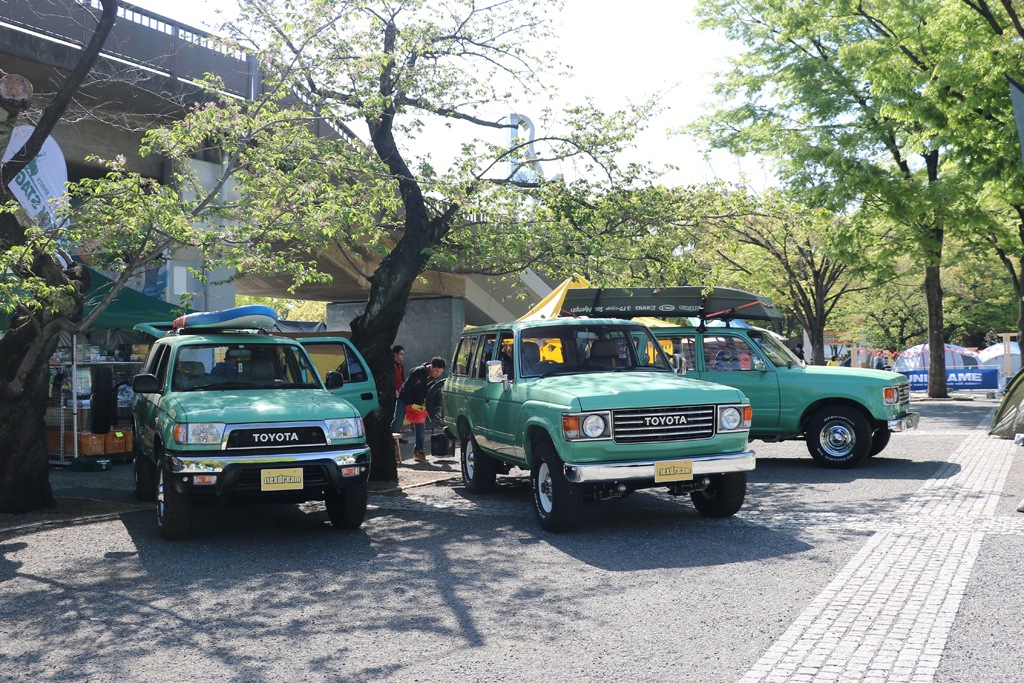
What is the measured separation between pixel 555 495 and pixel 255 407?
275 cm

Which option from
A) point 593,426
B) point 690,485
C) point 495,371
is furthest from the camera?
point 495,371

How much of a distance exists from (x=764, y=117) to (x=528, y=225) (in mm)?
16183

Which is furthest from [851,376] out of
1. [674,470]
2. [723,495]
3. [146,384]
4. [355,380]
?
[146,384]

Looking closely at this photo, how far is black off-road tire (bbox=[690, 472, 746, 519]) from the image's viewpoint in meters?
8.38

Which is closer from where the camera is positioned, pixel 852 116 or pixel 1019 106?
pixel 1019 106

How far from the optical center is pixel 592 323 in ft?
31.1

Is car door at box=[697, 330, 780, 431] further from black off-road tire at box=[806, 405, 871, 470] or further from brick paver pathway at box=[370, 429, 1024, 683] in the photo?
brick paver pathway at box=[370, 429, 1024, 683]

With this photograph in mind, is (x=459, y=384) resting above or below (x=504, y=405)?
above

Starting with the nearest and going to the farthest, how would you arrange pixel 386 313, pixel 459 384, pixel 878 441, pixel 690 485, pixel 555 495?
pixel 555 495
pixel 690 485
pixel 459 384
pixel 386 313
pixel 878 441

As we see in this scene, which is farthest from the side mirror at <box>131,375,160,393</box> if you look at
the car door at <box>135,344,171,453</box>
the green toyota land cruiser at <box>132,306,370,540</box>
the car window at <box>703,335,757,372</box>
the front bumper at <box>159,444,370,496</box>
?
the car window at <box>703,335,757,372</box>

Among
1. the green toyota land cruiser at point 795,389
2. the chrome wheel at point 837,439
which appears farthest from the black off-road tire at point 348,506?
the chrome wheel at point 837,439

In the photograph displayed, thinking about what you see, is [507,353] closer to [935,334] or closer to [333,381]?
[333,381]

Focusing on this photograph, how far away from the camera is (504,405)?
9.30 meters

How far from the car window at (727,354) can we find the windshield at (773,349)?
193mm
